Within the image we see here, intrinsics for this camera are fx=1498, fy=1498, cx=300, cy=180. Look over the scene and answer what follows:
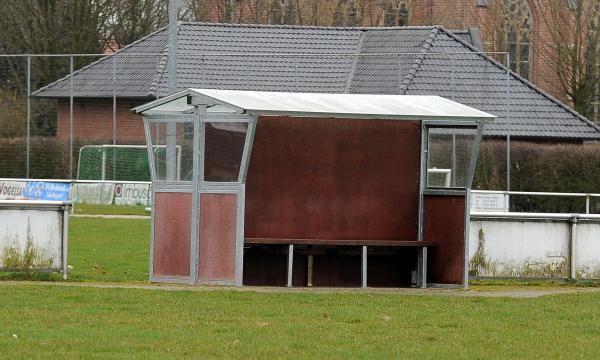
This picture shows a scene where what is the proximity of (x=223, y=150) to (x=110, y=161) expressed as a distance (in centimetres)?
2398

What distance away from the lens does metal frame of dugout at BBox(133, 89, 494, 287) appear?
1744cm

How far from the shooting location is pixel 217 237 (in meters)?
17.5

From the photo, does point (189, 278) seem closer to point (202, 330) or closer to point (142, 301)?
point (142, 301)

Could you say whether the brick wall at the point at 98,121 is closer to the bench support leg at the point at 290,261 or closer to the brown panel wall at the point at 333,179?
the brown panel wall at the point at 333,179

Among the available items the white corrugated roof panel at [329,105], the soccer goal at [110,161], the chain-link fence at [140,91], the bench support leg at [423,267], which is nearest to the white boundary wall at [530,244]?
the bench support leg at [423,267]

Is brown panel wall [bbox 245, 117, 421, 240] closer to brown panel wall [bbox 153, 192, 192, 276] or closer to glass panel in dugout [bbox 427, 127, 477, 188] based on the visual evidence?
glass panel in dugout [bbox 427, 127, 477, 188]

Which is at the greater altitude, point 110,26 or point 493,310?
point 110,26

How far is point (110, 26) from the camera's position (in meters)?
59.4

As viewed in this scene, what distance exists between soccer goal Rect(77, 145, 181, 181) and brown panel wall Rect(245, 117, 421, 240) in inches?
874

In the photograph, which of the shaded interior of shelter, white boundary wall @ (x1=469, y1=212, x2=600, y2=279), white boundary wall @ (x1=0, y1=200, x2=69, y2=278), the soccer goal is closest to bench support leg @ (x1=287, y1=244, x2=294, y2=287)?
the shaded interior of shelter

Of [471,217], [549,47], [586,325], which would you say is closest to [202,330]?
[586,325]

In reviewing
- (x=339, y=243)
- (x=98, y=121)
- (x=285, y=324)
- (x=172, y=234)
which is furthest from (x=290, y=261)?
(x=98, y=121)

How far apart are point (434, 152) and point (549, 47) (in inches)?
1515

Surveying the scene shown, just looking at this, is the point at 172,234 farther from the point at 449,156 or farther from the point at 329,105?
the point at 449,156
